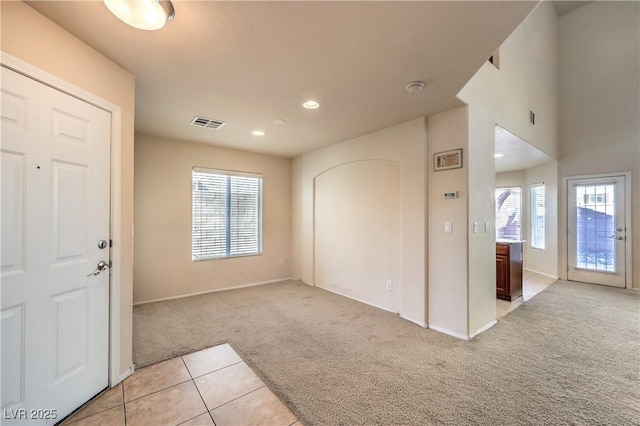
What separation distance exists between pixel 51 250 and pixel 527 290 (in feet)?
21.1

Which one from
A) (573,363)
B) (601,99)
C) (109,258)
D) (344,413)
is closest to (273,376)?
(344,413)

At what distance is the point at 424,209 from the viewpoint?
126 inches

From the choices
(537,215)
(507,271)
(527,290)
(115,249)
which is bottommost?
(527,290)

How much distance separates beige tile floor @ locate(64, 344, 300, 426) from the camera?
1.72 meters

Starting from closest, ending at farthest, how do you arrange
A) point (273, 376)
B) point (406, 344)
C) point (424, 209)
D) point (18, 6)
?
point (18, 6), point (273, 376), point (406, 344), point (424, 209)

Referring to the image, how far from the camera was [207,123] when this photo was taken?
3.50 metres

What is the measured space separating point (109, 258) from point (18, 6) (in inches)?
62.6

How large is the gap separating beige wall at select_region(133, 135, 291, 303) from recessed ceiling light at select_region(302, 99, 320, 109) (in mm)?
2383

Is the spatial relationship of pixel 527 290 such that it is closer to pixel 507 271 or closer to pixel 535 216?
pixel 507 271

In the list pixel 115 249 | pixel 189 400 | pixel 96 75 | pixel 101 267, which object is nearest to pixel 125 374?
pixel 189 400

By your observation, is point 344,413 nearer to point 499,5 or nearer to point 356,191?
point 499,5

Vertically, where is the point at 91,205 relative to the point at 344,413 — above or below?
above

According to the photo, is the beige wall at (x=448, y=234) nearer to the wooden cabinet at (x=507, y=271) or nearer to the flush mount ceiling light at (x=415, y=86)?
the flush mount ceiling light at (x=415, y=86)

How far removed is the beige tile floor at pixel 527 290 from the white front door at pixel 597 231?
59 centimetres
